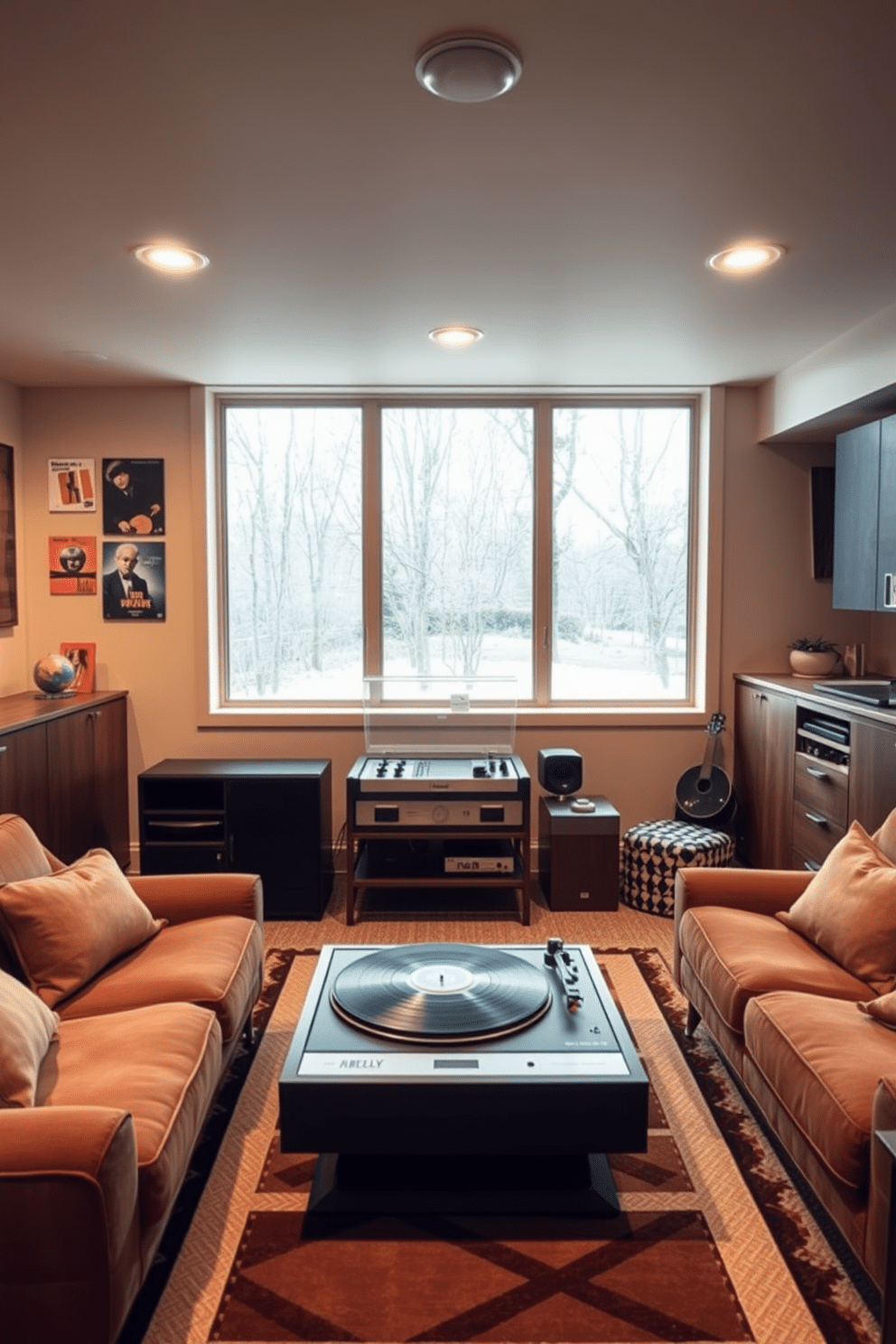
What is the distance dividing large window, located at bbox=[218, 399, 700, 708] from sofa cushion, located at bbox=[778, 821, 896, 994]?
218cm

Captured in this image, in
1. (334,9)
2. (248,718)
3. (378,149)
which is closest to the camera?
(334,9)

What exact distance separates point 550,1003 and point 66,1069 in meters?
1.05

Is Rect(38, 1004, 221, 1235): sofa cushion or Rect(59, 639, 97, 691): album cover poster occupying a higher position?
Rect(59, 639, 97, 691): album cover poster

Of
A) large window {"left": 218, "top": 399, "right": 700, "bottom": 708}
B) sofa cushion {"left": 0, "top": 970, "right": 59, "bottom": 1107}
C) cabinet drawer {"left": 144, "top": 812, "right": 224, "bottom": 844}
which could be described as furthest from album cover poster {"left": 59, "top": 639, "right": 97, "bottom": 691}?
sofa cushion {"left": 0, "top": 970, "right": 59, "bottom": 1107}

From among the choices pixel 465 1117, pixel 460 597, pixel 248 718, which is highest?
pixel 460 597

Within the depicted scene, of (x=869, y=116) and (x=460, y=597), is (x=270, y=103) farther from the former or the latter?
(x=460, y=597)

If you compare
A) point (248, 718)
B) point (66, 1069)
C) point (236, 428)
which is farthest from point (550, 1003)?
point (236, 428)

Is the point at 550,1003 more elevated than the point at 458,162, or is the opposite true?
the point at 458,162

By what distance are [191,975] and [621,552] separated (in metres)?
3.09

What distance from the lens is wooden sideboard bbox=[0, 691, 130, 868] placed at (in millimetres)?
3332

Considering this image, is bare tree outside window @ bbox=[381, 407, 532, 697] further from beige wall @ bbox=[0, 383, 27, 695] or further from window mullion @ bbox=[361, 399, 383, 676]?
beige wall @ bbox=[0, 383, 27, 695]

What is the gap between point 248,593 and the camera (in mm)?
4582

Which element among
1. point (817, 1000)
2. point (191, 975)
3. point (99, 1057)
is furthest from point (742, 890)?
point (99, 1057)

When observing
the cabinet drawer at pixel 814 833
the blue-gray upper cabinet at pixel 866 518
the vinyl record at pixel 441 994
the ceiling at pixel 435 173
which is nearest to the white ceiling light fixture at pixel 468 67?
the ceiling at pixel 435 173
